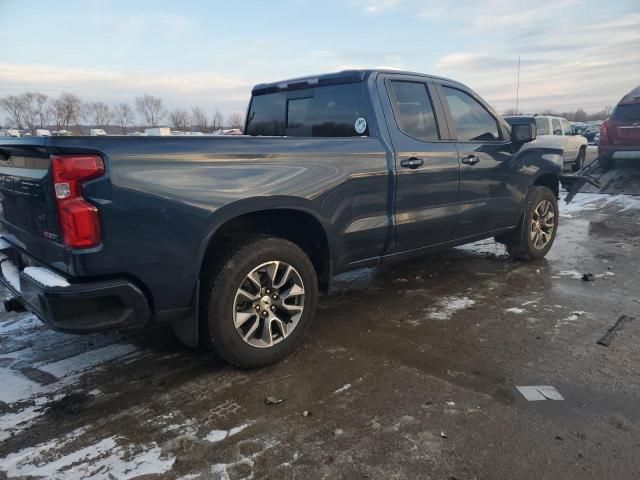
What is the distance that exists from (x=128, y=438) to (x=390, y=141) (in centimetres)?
271

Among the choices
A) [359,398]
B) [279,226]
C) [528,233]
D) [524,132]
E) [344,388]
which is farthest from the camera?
[528,233]

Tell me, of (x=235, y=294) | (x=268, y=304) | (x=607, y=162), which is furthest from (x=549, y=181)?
(x=607, y=162)

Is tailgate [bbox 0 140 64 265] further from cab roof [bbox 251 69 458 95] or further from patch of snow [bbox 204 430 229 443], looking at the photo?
cab roof [bbox 251 69 458 95]

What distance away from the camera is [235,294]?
310 centimetres

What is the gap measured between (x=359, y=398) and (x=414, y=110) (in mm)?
2491

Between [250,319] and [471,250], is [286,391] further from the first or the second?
[471,250]

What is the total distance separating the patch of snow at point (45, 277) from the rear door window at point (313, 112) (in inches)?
93.2

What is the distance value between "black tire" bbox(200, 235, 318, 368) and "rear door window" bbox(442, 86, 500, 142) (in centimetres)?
223

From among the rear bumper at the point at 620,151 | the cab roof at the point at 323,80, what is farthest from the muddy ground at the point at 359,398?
the rear bumper at the point at 620,151

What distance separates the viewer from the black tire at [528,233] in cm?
556

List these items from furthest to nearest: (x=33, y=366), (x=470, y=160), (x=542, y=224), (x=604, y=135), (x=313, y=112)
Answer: (x=604, y=135) < (x=542, y=224) < (x=470, y=160) < (x=313, y=112) < (x=33, y=366)

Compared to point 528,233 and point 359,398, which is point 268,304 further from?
point 528,233

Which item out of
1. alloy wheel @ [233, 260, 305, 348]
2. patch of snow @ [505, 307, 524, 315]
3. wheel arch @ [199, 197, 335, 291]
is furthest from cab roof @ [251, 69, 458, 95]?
patch of snow @ [505, 307, 524, 315]

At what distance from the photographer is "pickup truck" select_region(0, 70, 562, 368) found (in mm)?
2576
